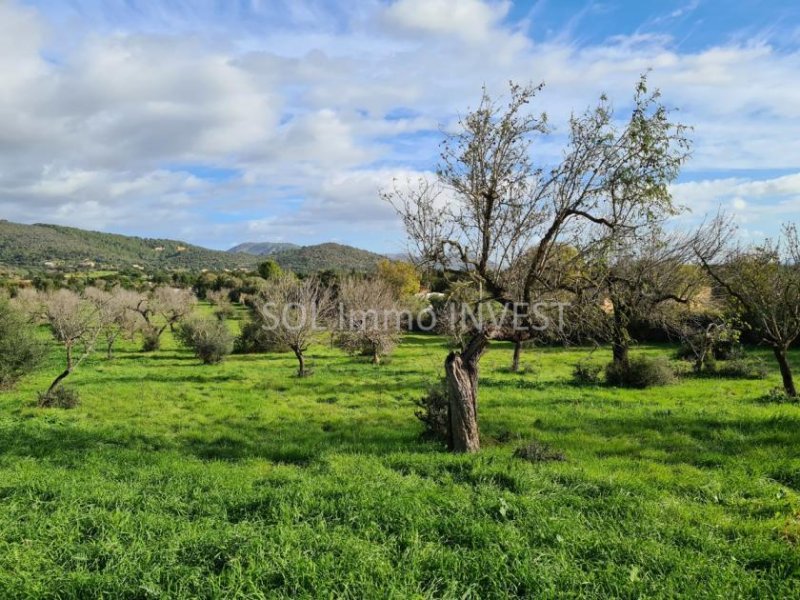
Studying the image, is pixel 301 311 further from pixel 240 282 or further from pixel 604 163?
pixel 240 282

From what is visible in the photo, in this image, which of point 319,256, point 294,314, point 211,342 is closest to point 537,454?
point 294,314

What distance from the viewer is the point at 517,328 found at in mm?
9523

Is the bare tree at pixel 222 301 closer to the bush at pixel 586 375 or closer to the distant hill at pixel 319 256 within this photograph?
the bush at pixel 586 375

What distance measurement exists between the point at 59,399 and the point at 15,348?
602 centimetres

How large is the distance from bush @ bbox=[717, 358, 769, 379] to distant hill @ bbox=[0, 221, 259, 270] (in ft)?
423

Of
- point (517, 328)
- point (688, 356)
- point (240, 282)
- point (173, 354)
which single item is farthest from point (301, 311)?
A: point (240, 282)

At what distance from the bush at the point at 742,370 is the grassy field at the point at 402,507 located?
7.67m

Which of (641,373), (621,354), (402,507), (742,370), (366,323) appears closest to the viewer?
(402,507)

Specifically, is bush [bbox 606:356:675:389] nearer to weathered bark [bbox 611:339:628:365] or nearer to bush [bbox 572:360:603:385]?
weathered bark [bbox 611:339:628:365]

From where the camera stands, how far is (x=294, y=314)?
27.0 meters

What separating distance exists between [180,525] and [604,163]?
8559mm

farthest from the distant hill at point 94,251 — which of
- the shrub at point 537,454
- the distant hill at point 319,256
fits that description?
the shrub at point 537,454

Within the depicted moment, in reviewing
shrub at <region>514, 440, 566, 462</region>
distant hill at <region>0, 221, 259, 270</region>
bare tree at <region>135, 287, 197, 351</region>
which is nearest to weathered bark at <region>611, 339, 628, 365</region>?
shrub at <region>514, 440, 566, 462</region>

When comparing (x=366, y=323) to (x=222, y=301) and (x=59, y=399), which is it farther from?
(x=222, y=301)
